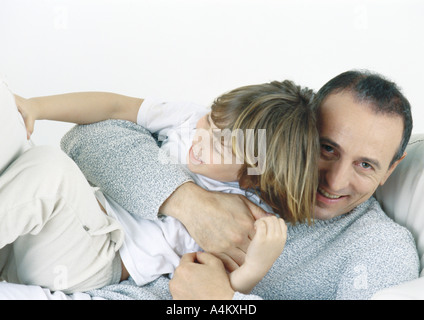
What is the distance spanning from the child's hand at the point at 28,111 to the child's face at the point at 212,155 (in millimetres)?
397

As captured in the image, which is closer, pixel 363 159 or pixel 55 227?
pixel 55 227

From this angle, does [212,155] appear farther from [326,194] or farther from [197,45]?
[197,45]

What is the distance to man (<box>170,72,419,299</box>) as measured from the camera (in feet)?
3.92

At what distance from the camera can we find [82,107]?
1472 mm

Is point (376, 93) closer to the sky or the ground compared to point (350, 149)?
closer to the sky

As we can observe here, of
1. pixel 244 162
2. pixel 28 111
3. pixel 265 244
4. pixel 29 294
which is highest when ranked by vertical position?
pixel 28 111

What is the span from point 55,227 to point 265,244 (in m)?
0.45

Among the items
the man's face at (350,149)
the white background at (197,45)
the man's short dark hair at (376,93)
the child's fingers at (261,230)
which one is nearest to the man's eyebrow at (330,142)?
the man's face at (350,149)

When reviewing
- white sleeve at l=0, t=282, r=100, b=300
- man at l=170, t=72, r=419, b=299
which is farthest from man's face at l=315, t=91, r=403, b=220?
white sleeve at l=0, t=282, r=100, b=300

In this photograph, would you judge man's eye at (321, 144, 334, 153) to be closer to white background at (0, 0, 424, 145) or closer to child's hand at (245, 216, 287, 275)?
child's hand at (245, 216, 287, 275)

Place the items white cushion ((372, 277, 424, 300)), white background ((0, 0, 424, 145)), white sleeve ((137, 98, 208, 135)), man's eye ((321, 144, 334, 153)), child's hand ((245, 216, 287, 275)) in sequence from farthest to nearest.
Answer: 1. white background ((0, 0, 424, 145))
2. white sleeve ((137, 98, 208, 135))
3. man's eye ((321, 144, 334, 153))
4. child's hand ((245, 216, 287, 275))
5. white cushion ((372, 277, 424, 300))

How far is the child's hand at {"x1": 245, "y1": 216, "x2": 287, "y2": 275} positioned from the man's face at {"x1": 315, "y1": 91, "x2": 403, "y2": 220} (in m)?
0.25


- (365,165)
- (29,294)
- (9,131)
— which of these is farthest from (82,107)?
(365,165)
